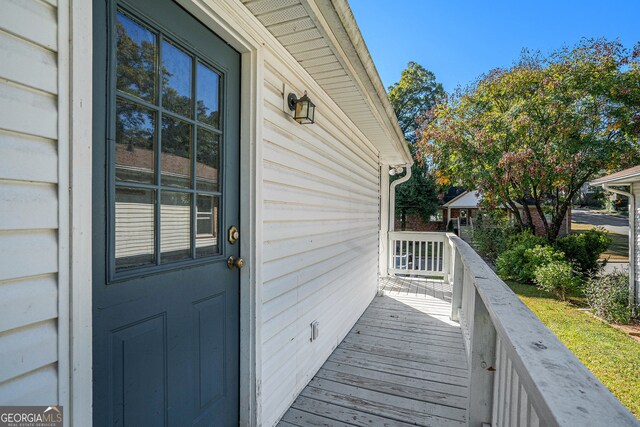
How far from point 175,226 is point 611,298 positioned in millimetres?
7097

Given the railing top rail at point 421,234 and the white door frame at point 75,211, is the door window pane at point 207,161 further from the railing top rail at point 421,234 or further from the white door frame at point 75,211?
the railing top rail at point 421,234

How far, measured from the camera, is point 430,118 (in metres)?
11.5

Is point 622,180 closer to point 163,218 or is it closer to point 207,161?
point 207,161

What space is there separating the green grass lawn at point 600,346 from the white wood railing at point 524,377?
248 cm

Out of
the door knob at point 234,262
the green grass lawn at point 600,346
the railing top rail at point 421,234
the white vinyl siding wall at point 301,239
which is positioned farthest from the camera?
the railing top rail at point 421,234

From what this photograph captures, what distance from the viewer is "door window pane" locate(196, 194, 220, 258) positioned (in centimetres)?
148

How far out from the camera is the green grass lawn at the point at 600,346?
10.4 ft

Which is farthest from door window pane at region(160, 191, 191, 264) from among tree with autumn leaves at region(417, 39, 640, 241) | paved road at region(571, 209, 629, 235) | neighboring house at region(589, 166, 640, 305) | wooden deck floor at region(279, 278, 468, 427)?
paved road at region(571, 209, 629, 235)

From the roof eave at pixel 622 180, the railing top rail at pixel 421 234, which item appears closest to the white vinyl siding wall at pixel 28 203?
the railing top rail at pixel 421 234

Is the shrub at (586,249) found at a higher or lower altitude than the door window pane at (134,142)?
lower

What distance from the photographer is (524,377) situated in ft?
2.40

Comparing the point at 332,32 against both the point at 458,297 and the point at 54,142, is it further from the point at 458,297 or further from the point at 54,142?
the point at 458,297

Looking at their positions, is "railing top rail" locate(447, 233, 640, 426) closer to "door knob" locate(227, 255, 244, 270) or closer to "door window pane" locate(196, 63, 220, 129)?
"door knob" locate(227, 255, 244, 270)

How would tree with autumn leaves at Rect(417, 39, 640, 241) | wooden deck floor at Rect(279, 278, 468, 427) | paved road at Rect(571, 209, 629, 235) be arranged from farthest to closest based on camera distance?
paved road at Rect(571, 209, 629, 235) < tree with autumn leaves at Rect(417, 39, 640, 241) < wooden deck floor at Rect(279, 278, 468, 427)
